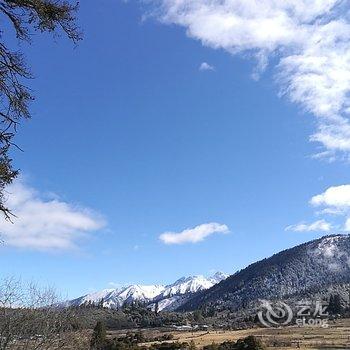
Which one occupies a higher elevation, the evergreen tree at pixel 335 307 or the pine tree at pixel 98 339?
the evergreen tree at pixel 335 307

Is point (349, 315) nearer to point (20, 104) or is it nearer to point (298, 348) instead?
point (298, 348)

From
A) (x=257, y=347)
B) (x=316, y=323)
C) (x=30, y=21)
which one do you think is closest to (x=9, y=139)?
(x=30, y=21)

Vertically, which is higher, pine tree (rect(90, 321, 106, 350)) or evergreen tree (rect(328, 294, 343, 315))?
evergreen tree (rect(328, 294, 343, 315))

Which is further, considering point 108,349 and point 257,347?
point 108,349

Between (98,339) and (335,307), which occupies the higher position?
(335,307)

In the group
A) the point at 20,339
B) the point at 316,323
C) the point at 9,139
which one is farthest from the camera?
the point at 316,323

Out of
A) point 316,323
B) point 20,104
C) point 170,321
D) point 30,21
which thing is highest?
point 170,321

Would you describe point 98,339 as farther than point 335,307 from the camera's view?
No

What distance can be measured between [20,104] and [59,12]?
152cm

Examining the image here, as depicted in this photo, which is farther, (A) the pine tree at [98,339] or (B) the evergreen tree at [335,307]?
(B) the evergreen tree at [335,307]

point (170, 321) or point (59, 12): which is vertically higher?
point (170, 321)

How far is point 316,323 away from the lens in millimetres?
140500

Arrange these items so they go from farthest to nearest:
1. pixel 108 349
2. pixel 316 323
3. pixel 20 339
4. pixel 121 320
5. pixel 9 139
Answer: pixel 121 320 < pixel 316 323 < pixel 108 349 < pixel 20 339 < pixel 9 139

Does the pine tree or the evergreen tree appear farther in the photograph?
the evergreen tree
